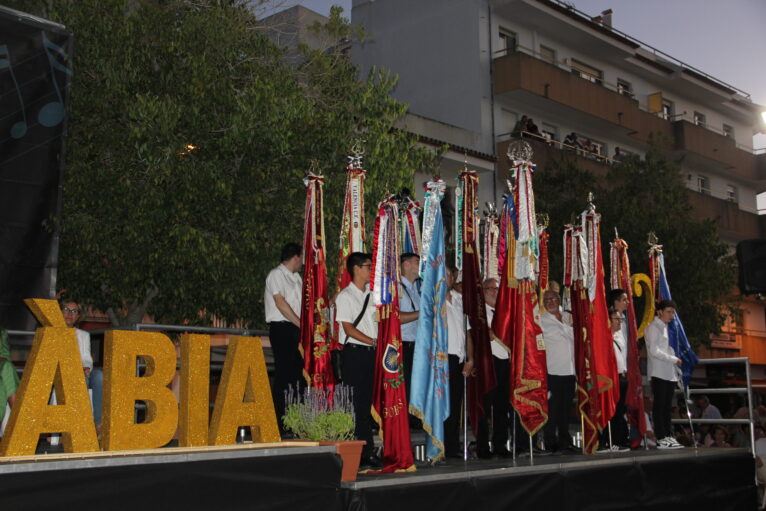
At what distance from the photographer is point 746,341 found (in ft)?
117

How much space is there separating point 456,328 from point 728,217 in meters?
25.9

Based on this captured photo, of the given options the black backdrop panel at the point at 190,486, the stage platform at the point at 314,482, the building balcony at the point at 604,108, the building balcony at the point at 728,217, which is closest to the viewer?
the black backdrop panel at the point at 190,486

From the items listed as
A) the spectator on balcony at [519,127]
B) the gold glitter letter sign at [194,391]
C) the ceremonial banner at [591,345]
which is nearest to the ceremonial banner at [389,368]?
the gold glitter letter sign at [194,391]

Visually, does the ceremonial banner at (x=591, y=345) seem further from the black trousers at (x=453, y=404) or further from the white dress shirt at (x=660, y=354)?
the black trousers at (x=453, y=404)

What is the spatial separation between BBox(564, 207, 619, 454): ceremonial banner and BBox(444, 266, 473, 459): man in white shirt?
188 cm

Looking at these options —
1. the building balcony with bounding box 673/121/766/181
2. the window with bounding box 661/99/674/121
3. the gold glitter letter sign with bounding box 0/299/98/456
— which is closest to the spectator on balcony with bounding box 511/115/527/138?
the building balcony with bounding box 673/121/766/181

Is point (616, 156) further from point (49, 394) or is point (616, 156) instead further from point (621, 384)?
point (49, 394)

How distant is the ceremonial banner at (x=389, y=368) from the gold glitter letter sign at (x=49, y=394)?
96.2 inches

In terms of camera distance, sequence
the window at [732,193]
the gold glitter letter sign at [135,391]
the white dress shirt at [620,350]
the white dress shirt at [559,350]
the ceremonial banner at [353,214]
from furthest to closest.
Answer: the window at [732,193] < the white dress shirt at [620,350] < the white dress shirt at [559,350] < the ceremonial banner at [353,214] < the gold glitter letter sign at [135,391]

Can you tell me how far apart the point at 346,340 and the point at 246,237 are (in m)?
4.12

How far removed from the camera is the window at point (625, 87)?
30691 millimetres

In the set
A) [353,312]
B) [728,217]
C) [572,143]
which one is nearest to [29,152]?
[353,312]

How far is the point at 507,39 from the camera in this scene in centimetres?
2684

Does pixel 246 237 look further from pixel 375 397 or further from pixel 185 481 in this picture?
pixel 185 481
